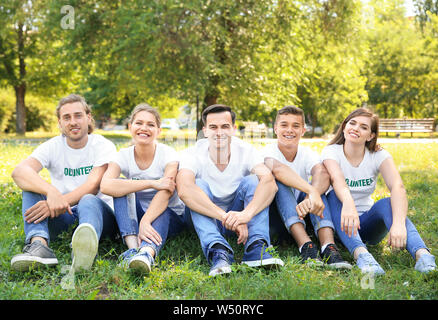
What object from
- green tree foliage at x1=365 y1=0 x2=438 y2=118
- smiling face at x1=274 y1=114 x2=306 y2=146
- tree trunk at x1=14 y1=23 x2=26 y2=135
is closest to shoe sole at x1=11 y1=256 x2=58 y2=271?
smiling face at x1=274 y1=114 x2=306 y2=146

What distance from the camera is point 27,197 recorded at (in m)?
3.48

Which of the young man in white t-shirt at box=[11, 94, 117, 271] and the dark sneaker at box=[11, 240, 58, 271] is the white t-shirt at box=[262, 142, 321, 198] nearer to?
the young man in white t-shirt at box=[11, 94, 117, 271]

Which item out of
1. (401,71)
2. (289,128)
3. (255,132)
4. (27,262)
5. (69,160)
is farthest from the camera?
(401,71)

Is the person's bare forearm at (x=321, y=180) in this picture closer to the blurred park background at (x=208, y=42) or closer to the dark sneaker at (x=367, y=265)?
the dark sneaker at (x=367, y=265)

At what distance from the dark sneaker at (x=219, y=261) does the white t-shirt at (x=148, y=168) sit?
79 centimetres

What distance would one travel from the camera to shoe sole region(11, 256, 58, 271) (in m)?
3.00

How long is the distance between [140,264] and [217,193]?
1019 mm

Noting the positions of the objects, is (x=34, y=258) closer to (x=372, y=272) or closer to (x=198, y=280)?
(x=198, y=280)

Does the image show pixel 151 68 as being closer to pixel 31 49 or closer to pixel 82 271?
pixel 82 271

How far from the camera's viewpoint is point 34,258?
9.96 feet

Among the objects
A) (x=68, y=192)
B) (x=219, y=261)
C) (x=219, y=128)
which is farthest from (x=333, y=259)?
(x=68, y=192)

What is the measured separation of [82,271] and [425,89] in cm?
2858

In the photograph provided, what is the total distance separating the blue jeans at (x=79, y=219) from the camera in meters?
3.22
